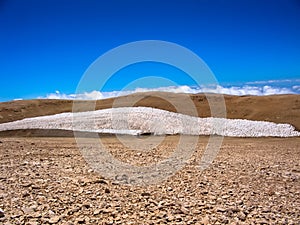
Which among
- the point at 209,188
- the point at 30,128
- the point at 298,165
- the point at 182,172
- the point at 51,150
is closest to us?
the point at 209,188

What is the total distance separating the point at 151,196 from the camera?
756cm

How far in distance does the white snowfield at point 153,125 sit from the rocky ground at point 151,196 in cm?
1714

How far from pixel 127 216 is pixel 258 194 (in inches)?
132

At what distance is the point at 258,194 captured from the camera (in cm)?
780

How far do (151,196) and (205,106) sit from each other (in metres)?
34.2

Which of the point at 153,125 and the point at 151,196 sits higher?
the point at 153,125

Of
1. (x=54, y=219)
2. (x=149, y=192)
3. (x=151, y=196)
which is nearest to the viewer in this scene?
(x=54, y=219)

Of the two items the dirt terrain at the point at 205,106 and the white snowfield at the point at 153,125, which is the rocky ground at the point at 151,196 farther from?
the dirt terrain at the point at 205,106

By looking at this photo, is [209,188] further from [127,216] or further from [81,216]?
[81,216]

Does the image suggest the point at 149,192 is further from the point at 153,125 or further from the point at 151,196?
the point at 153,125

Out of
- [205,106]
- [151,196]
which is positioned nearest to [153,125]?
[205,106]

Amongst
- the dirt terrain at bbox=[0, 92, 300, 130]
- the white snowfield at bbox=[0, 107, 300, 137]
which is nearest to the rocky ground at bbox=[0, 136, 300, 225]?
the white snowfield at bbox=[0, 107, 300, 137]

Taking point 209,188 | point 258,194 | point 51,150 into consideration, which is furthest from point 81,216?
point 51,150

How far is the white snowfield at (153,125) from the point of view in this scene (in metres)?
27.8
